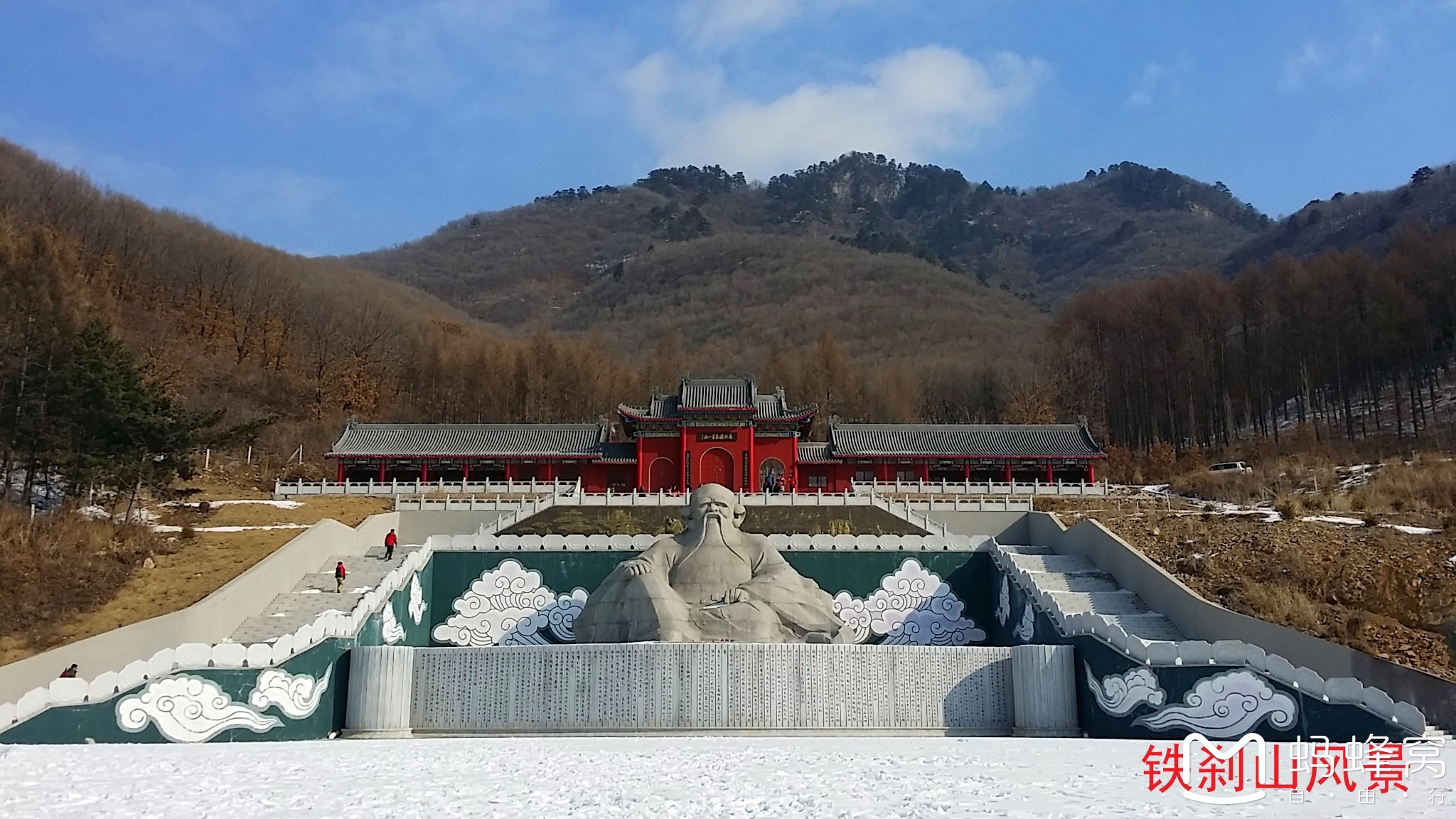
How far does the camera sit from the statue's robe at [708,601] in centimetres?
1402

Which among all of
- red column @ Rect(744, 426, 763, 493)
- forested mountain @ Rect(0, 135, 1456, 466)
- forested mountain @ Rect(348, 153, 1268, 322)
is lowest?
red column @ Rect(744, 426, 763, 493)

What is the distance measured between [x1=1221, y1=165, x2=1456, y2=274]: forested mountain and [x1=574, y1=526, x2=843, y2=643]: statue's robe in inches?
2193

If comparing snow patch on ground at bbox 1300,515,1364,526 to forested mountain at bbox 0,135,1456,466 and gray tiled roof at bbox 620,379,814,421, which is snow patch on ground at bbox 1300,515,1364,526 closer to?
gray tiled roof at bbox 620,379,814,421

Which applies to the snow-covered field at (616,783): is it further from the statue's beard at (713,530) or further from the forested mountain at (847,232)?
the forested mountain at (847,232)

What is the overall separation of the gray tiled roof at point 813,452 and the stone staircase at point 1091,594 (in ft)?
42.1

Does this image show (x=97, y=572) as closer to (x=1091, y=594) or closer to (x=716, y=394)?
(x=1091, y=594)

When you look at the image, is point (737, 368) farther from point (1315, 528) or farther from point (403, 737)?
point (403, 737)

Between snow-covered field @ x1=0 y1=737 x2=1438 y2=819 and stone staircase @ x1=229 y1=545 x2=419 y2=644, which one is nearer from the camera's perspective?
snow-covered field @ x1=0 y1=737 x2=1438 y2=819

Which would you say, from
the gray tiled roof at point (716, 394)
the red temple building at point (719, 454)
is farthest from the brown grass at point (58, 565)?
the gray tiled roof at point (716, 394)

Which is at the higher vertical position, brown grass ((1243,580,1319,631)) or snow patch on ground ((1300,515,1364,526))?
snow patch on ground ((1300,515,1364,526))

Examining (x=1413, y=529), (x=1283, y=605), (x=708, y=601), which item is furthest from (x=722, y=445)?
(x=1283, y=605)

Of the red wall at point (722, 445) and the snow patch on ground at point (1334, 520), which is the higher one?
the red wall at point (722, 445)

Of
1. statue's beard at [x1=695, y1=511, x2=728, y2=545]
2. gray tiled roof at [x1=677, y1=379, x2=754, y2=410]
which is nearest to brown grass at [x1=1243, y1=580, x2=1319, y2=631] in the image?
statue's beard at [x1=695, y1=511, x2=728, y2=545]

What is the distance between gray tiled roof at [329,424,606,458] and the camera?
105ft
